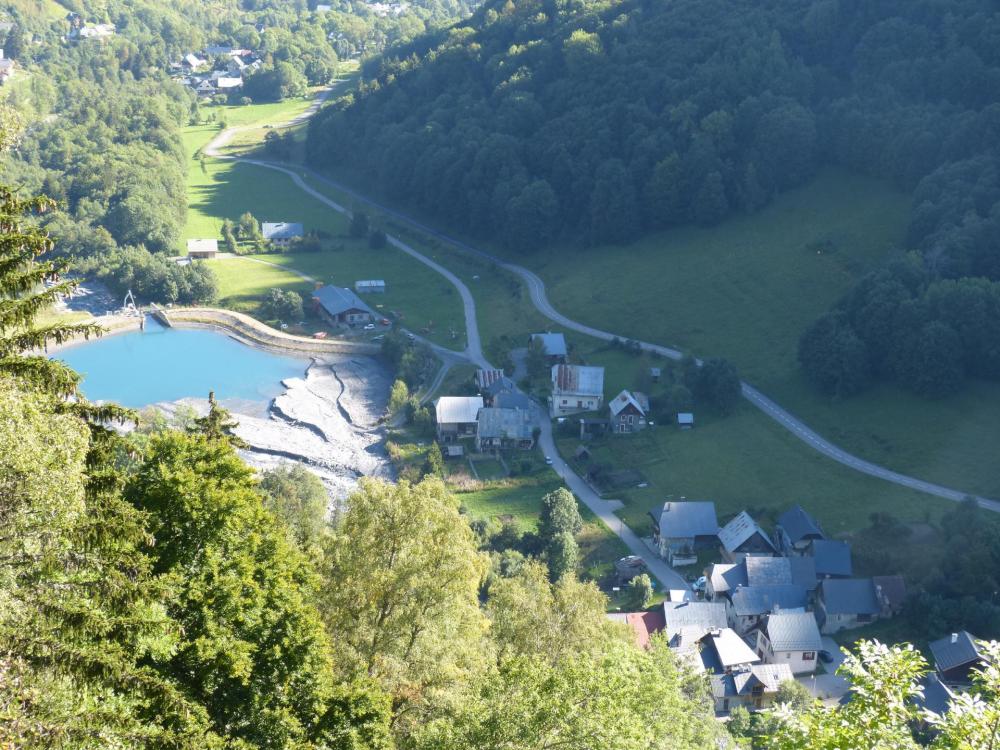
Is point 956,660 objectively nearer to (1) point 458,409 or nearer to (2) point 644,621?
(2) point 644,621

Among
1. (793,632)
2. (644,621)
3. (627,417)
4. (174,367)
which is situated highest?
(644,621)

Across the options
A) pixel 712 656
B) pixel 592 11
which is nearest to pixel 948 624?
pixel 712 656

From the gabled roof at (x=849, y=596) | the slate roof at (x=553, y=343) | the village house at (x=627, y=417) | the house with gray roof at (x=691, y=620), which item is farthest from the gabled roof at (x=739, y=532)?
the slate roof at (x=553, y=343)

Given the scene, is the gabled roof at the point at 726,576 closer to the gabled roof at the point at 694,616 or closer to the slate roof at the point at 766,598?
the slate roof at the point at 766,598

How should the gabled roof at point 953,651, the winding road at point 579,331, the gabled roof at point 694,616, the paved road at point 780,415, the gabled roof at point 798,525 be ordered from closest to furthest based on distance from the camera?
1. the gabled roof at point 953,651
2. the gabled roof at point 694,616
3. the gabled roof at point 798,525
4. the winding road at point 579,331
5. the paved road at point 780,415

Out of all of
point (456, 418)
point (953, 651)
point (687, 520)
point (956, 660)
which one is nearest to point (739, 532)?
point (687, 520)

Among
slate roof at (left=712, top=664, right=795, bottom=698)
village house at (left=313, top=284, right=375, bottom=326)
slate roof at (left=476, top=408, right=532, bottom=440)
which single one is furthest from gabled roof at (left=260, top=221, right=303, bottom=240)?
slate roof at (left=712, top=664, right=795, bottom=698)

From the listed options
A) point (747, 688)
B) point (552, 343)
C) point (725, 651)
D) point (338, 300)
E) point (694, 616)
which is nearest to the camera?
point (747, 688)
